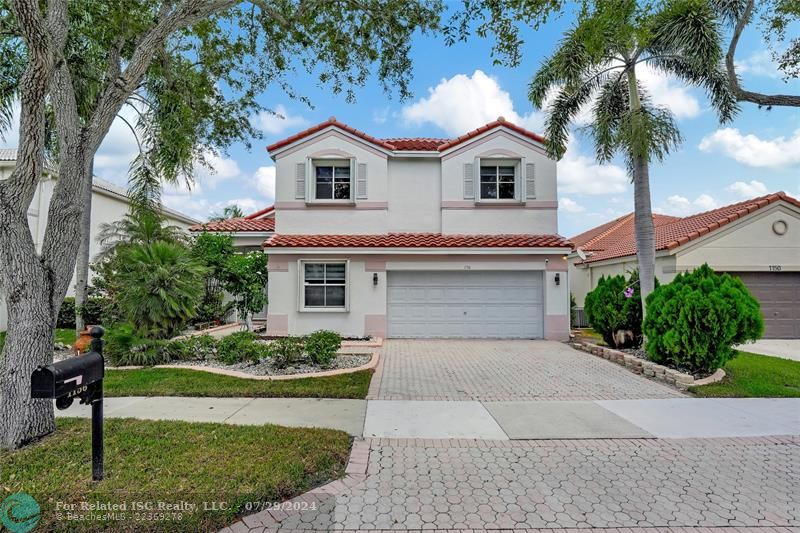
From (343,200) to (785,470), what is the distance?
509 inches

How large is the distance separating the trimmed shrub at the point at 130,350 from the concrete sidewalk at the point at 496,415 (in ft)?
9.15

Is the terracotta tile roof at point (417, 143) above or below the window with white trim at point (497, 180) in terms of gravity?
above

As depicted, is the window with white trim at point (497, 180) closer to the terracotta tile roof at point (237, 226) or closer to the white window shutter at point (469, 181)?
the white window shutter at point (469, 181)

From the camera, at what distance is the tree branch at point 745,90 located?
722 cm

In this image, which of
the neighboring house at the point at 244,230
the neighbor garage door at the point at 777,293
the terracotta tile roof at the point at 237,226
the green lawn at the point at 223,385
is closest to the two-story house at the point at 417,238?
the neighboring house at the point at 244,230

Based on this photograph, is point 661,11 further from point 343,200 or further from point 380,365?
point 343,200

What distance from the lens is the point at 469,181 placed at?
1482 cm

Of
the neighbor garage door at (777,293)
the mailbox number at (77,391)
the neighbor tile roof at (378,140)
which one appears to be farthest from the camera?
the neighbor tile roof at (378,140)

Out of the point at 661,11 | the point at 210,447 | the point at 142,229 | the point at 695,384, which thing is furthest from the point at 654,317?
the point at 142,229

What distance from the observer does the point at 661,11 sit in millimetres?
6820

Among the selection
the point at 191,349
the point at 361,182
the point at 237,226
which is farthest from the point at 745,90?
the point at 237,226

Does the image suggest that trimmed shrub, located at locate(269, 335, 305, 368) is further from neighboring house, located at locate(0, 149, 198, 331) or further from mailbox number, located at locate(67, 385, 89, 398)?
neighboring house, located at locate(0, 149, 198, 331)

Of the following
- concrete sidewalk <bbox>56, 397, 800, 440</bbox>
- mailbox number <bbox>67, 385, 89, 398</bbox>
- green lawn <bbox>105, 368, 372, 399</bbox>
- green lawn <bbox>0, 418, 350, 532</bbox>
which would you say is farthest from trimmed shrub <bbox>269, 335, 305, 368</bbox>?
mailbox number <bbox>67, 385, 89, 398</bbox>

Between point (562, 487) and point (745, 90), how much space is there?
8922mm
